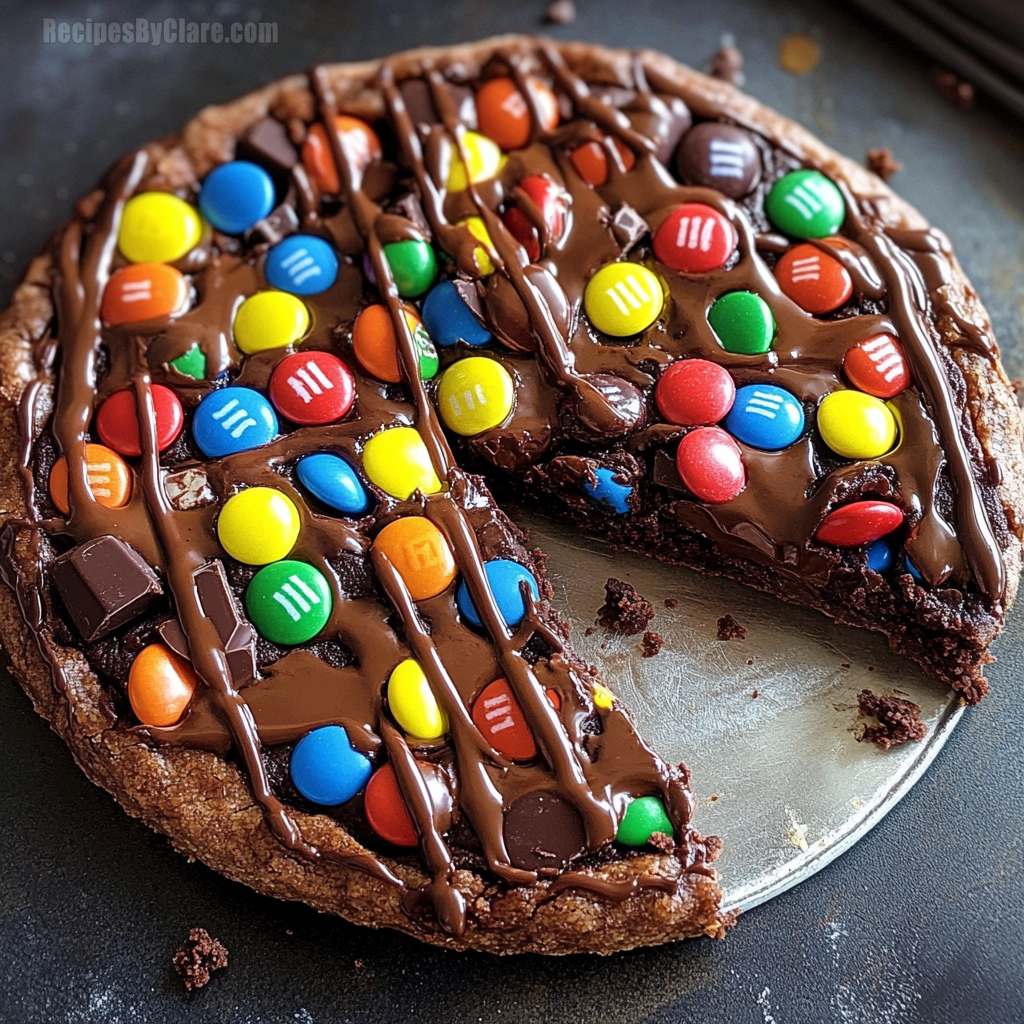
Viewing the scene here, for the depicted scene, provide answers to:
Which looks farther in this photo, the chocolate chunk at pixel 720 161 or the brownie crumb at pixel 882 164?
the brownie crumb at pixel 882 164

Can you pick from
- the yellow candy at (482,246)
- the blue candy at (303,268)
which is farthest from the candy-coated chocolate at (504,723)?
the blue candy at (303,268)

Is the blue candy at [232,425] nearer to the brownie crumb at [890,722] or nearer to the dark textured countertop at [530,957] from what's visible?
the dark textured countertop at [530,957]

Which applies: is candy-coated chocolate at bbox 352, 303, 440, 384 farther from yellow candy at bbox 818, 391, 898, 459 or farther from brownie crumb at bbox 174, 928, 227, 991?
brownie crumb at bbox 174, 928, 227, 991

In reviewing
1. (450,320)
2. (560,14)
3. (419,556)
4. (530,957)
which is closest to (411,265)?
(450,320)

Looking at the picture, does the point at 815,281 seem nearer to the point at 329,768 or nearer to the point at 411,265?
the point at 411,265

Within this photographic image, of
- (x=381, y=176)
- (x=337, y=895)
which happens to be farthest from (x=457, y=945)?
(x=381, y=176)

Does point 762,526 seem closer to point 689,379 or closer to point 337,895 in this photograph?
point 689,379
